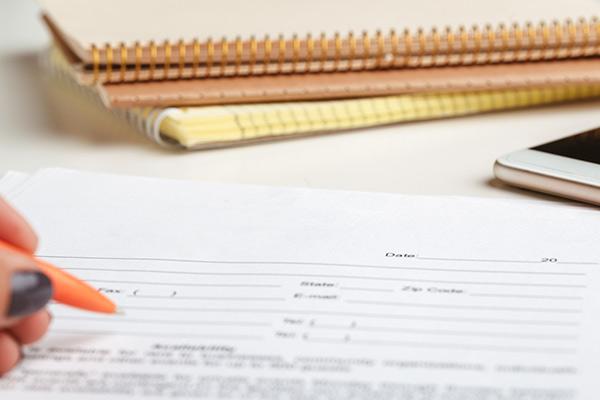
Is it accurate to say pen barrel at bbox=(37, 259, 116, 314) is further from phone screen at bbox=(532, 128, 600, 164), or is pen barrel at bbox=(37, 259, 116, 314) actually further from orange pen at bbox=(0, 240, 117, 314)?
phone screen at bbox=(532, 128, 600, 164)

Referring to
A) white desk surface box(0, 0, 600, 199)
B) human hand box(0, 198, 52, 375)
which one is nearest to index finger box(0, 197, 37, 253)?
human hand box(0, 198, 52, 375)

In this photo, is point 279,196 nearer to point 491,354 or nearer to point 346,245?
point 346,245

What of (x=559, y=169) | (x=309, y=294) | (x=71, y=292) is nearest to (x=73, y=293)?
(x=71, y=292)

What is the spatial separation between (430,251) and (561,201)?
12 cm

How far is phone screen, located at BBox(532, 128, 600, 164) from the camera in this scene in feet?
1.97

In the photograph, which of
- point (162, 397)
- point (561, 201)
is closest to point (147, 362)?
point (162, 397)

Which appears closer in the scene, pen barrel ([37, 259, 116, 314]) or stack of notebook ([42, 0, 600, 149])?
pen barrel ([37, 259, 116, 314])

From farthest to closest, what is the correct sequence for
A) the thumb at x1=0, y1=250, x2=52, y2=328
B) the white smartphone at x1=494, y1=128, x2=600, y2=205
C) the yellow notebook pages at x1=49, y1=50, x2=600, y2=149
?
the yellow notebook pages at x1=49, y1=50, x2=600, y2=149 → the white smartphone at x1=494, y1=128, x2=600, y2=205 → the thumb at x1=0, y1=250, x2=52, y2=328

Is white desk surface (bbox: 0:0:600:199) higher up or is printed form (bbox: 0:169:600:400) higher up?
printed form (bbox: 0:169:600:400)

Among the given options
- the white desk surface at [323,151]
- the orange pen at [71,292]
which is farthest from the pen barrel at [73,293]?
the white desk surface at [323,151]

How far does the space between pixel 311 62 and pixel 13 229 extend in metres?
0.36

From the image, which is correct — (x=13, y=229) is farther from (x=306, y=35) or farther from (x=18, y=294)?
(x=306, y=35)

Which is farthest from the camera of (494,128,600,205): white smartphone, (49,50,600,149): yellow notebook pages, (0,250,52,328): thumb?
(49,50,600,149): yellow notebook pages

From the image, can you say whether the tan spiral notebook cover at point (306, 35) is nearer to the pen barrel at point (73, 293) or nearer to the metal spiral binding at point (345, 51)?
the metal spiral binding at point (345, 51)
